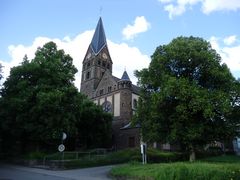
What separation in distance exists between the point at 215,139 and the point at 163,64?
8.34 m

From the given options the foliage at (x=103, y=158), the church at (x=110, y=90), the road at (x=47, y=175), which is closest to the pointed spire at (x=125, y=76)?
the church at (x=110, y=90)

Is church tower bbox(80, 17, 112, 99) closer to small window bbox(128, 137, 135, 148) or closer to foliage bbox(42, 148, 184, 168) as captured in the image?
small window bbox(128, 137, 135, 148)

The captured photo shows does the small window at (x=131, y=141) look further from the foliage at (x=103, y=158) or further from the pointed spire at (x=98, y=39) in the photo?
the pointed spire at (x=98, y=39)

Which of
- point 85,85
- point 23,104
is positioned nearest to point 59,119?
point 23,104

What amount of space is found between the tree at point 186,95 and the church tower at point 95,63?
35964 millimetres

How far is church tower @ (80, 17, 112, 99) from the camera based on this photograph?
210ft

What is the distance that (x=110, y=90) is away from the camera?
55.8 meters

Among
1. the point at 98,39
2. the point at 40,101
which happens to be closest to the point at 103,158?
the point at 40,101

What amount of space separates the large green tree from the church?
16516mm

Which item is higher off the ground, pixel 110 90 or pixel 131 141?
pixel 110 90

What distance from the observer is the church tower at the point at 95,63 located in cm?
6412

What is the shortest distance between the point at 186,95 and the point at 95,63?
44982 millimetres

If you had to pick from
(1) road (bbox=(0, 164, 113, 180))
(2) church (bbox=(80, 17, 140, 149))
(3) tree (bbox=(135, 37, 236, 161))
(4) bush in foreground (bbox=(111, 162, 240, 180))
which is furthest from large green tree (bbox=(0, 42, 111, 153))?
(4) bush in foreground (bbox=(111, 162, 240, 180))

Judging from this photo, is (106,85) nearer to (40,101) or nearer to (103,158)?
(40,101)
